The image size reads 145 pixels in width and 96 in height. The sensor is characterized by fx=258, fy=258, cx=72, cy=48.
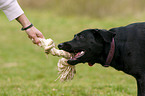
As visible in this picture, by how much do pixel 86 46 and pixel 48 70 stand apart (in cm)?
513

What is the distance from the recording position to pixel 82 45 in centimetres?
466

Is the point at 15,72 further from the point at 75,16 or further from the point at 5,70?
the point at 75,16

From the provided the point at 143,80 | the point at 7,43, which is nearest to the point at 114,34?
the point at 143,80

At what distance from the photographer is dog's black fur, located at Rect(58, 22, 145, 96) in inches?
170

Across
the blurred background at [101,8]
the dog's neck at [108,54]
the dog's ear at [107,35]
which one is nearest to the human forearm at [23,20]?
the dog's ear at [107,35]

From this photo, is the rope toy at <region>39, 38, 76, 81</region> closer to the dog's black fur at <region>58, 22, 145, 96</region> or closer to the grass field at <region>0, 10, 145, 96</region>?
the dog's black fur at <region>58, 22, 145, 96</region>

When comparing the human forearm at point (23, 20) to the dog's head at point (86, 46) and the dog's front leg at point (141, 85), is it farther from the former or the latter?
the dog's front leg at point (141, 85)

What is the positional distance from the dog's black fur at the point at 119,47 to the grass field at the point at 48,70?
92 cm

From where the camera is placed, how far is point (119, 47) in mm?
4480

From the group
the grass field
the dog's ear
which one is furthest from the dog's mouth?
the grass field

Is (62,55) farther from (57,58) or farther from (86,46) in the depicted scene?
(57,58)

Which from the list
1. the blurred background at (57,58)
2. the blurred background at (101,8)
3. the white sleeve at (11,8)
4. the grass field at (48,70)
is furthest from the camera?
the blurred background at (101,8)

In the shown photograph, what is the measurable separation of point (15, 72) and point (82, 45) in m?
4.97

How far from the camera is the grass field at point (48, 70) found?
552 centimetres
